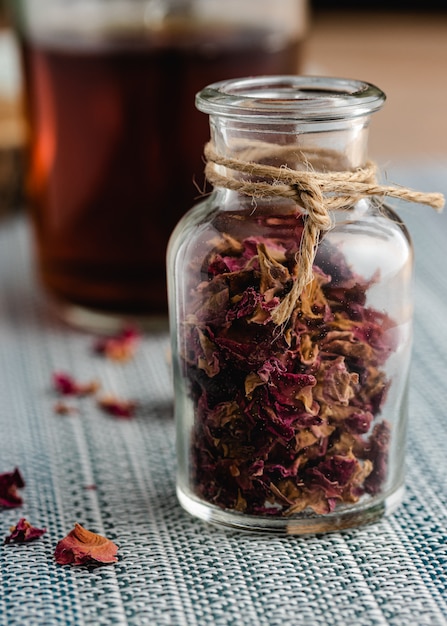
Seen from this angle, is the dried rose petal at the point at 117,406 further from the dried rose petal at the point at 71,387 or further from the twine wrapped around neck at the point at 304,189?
the twine wrapped around neck at the point at 304,189

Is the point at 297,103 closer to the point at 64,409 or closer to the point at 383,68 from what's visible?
the point at 64,409

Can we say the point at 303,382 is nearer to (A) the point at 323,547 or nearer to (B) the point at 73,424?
(A) the point at 323,547

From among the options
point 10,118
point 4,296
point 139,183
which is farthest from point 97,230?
point 10,118

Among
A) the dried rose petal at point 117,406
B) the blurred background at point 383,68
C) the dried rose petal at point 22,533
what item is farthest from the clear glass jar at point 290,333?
the blurred background at point 383,68

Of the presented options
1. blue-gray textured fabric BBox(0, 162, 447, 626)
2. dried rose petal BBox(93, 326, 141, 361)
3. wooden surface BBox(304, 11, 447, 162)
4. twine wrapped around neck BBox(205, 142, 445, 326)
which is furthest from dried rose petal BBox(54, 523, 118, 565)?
wooden surface BBox(304, 11, 447, 162)

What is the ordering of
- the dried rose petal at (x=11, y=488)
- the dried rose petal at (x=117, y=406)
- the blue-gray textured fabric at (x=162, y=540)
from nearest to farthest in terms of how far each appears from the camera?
the blue-gray textured fabric at (x=162, y=540) < the dried rose petal at (x=11, y=488) < the dried rose petal at (x=117, y=406)

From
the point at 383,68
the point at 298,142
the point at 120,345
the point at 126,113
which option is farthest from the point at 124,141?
the point at 383,68
